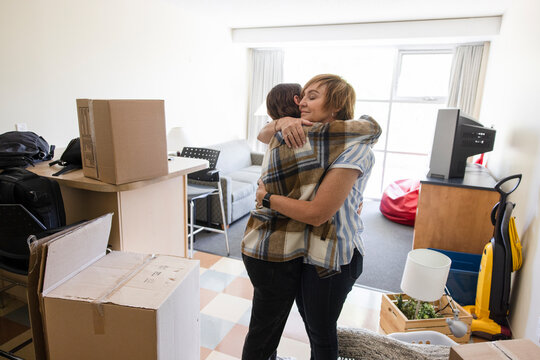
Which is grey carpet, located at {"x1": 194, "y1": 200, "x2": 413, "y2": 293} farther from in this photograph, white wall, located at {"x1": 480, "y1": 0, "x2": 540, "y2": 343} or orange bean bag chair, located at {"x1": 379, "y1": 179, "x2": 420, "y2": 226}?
white wall, located at {"x1": 480, "y1": 0, "x2": 540, "y2": 343}

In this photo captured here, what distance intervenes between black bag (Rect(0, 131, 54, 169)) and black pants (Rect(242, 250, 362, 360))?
1.25 meters

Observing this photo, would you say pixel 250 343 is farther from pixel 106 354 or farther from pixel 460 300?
pixel 460 300

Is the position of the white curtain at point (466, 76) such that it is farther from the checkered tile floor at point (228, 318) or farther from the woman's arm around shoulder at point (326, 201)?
the woman's arm around shoulder at point (326, 201)

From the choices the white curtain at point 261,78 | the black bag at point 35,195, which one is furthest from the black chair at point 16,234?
the white curtain at point 261,78

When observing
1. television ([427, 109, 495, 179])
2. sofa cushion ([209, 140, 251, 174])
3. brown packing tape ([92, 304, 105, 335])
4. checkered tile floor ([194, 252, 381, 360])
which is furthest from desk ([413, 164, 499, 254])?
sofa cushion ([209, 140, 251, 174])

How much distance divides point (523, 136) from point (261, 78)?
14.1 feet

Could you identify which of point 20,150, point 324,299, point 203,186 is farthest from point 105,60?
point 324,299

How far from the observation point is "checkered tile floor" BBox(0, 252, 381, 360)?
1.83 m

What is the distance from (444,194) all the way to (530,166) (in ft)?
1.72

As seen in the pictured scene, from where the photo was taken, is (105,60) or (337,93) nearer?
(337,93)

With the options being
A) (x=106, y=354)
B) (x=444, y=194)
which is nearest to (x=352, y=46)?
(x=444, y=194)

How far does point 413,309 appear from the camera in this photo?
2.02m

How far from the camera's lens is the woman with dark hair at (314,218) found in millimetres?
1000

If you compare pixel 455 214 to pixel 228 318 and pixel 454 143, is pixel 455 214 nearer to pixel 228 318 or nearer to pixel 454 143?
pixel 454 143
